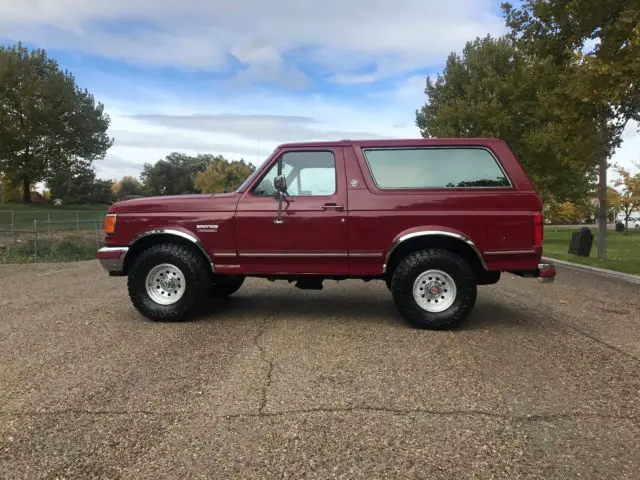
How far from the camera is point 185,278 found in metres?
5.70

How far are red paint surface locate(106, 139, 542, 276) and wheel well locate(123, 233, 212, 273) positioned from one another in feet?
0.39

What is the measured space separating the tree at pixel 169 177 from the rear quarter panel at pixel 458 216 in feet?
294

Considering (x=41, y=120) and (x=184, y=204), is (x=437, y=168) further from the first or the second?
(x=41, y=120)

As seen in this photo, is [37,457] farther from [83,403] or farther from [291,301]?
[291,301]

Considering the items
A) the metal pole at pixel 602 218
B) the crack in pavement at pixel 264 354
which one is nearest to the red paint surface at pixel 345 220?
the crack in pavement at pixel 264 354

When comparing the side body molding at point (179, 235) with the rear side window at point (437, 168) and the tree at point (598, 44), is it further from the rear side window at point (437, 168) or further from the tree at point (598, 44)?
the tree at point (598, 44)

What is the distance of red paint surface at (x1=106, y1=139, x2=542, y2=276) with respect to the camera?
5.33 metres

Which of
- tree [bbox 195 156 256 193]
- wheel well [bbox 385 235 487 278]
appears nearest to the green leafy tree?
tree [bbox 195 156 256 193]

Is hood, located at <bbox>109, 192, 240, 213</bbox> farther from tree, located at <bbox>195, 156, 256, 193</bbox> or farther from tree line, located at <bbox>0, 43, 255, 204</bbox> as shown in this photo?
tree, located at <bbox>195, 156, 256, 193</bbox>

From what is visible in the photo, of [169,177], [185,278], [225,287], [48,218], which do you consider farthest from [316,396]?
[169,177]

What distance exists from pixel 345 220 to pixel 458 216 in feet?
4.01

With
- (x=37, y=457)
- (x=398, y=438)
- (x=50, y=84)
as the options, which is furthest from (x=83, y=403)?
(x=50, y=84)

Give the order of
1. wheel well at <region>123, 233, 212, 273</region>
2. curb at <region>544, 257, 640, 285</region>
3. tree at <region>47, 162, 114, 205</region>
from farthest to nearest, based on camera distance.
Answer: tree at <region>47, 162, 114, 205</region>, curb at <region>544, 257, 640, 285</region>, wheel well at <region>123, 233, 212, 273</region>

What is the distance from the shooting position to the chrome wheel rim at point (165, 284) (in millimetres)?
5797
